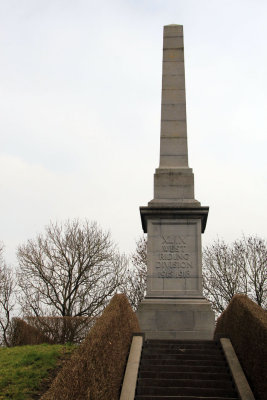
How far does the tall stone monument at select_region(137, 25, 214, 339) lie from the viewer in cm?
1257

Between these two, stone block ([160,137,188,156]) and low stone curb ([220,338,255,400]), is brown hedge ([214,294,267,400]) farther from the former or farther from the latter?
stone block ([160,137,188,156])

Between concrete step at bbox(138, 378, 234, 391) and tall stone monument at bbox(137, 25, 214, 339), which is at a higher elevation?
tall stone monument at bbox(137, 25, 214, 339)

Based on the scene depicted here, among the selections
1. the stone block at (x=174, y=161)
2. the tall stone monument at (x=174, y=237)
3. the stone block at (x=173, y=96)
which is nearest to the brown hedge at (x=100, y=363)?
the tall stone monument at (x=174, y=237)

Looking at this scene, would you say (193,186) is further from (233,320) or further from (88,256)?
(88,256)

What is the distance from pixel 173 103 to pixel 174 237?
4.68 metres

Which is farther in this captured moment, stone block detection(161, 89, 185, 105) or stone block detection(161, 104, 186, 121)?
stone block detection(161, 89, 185, 105)

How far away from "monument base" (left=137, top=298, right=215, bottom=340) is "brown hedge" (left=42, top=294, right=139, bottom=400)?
228 centimetres

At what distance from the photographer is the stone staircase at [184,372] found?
26.6 feet

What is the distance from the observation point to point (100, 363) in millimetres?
6855

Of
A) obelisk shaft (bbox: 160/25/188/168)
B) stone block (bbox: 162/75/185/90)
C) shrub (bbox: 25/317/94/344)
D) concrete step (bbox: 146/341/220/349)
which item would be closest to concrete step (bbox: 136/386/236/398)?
concrete step (bbox: 146/341/220/349)

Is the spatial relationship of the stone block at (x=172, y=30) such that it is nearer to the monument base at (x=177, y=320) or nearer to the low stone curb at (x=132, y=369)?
the monument base at (x=177, y=320)

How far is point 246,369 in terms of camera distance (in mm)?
8492

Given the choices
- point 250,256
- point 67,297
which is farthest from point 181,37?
point 250,256

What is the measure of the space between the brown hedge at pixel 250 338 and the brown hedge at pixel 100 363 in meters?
2.20
